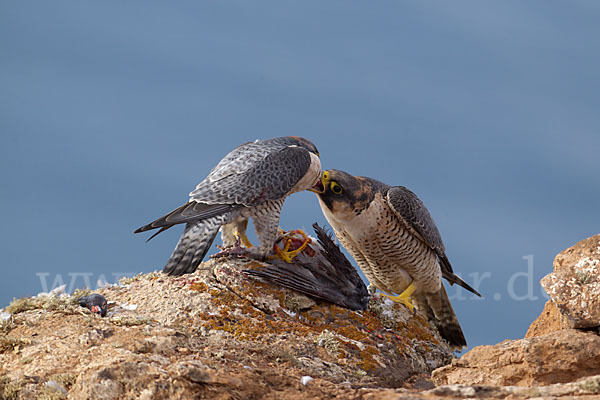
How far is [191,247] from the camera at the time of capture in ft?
21.7

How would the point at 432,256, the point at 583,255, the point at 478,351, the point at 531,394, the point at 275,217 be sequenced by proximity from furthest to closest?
the point at 432,256 < the point at 275,217 < the point at 583,255 < the point at 478,351 < the point at 531,394

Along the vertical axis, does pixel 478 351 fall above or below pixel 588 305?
below

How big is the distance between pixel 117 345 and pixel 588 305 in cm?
386

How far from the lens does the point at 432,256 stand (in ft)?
28.2

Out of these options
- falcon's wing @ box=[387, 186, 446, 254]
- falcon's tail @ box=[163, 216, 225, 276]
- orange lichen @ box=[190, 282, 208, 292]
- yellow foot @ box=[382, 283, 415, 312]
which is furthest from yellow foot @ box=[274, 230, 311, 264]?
yellow foot @ box=[382, 283, 415, 312]

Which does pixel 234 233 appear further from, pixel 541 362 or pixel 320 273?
pixel 541 362

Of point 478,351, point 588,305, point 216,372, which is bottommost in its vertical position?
point 216,372

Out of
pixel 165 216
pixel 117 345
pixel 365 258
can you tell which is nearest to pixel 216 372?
pixel 117 345

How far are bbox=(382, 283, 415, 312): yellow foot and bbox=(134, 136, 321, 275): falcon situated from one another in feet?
5.00

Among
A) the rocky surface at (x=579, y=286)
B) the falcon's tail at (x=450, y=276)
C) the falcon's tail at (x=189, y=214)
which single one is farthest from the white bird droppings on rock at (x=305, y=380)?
the falcon's tail at (x=450, y=276)

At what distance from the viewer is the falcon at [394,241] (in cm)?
796

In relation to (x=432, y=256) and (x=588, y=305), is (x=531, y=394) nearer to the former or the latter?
(x=588, y=305)

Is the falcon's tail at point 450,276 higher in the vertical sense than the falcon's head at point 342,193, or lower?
lower

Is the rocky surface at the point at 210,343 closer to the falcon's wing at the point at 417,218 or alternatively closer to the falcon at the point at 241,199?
the falcon at the point at 241,199
